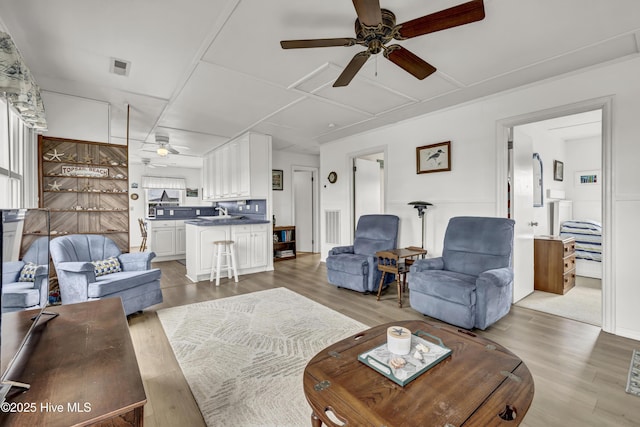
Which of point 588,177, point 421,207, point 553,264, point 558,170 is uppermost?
point 558,170

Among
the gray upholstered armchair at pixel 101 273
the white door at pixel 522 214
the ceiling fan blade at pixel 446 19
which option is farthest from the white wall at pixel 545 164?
the gray upholstered armchair at pixel 101 273

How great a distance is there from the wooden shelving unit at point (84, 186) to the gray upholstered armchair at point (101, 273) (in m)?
0.64

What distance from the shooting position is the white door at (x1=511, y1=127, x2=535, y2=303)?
Answer: 3.36m

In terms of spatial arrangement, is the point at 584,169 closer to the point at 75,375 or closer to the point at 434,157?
the point at 434,157

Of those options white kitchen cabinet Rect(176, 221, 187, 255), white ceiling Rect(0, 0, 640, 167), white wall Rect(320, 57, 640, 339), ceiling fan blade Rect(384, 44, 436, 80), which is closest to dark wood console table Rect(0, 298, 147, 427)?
white ceiling Rect(0, 0, 640, 167)

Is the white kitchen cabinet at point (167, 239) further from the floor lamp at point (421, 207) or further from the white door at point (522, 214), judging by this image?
the white door at point (522, 214)

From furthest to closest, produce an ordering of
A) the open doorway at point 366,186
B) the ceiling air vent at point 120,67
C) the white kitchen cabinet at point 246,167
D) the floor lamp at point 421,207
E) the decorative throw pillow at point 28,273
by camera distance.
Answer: the open doorway at point 366,186 → the white kitchen cabinet at point 246,167 → the floor lamp at point 421,207 → the ceiling air vent at point 120,67 → the decorative throw pillow at point 28,273

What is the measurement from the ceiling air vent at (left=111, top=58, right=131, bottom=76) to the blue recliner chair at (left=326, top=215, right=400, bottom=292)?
129 inches

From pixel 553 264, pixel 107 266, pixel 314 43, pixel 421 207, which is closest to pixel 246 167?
pixel 107 266

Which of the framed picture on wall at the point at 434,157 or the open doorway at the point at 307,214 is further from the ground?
the framed picture on wall at the point at 434,157

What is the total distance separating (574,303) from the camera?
11.0 feet

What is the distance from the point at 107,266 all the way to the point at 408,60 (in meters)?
3.68

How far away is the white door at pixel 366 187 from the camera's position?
5410 mm

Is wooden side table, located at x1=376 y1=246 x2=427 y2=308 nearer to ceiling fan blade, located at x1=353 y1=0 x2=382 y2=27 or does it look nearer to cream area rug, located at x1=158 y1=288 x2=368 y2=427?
cream area rug, located at x1=158 y1=288 x2=368 y2=427
